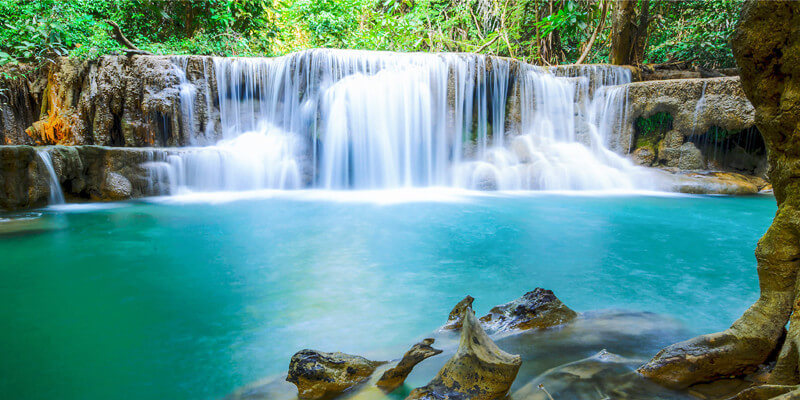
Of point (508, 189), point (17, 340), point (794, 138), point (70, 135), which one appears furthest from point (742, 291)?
point (70, 135)

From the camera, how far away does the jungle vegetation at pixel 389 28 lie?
33.7 ft

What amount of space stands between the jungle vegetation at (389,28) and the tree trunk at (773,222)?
11480 mm

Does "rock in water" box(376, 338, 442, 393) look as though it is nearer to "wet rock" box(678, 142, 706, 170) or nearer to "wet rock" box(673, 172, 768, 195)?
"wet rock" box(673, 172, 768, 195)

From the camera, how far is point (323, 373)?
174 centimetres

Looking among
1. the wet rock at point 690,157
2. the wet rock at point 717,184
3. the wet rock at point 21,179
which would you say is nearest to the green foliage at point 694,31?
the wet rock at point 690,157

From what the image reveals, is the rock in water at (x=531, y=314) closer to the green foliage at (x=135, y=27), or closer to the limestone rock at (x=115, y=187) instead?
the limestone rock at (x=115, y=187)

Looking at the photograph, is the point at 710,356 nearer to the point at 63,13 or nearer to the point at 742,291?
the point at 742,291

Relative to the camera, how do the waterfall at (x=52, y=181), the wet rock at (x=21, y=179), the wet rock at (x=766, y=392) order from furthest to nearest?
the waterfall at (x=52, y=181) < the wet rock at (x=21, y=179) < the wet rock at (x=766, y=392)

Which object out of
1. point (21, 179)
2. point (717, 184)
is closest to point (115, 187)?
point (21, 179)

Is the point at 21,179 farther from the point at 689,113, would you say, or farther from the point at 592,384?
the point at 689,113

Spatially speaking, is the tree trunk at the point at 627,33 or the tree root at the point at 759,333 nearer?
the tree root at the point at 759,333

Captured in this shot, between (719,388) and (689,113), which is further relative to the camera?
(689,113)

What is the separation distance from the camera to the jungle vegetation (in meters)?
10.3

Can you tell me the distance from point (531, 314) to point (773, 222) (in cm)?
113
